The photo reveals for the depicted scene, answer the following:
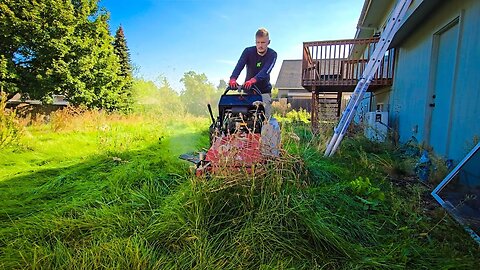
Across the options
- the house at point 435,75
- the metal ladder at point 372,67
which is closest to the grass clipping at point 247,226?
the house at point 435,75

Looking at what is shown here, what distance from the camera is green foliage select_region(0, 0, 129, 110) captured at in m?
10.0

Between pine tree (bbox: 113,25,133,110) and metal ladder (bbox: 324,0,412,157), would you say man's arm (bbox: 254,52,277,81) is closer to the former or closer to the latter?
metal ladder (bbox: 324,0,412,157)

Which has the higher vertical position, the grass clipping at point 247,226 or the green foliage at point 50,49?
the green foliage at point 50,49

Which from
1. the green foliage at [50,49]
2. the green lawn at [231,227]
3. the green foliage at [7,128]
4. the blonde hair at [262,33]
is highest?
the green foliage at [50,49]

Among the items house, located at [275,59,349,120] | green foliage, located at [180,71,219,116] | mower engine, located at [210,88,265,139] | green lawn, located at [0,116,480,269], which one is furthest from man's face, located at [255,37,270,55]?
house, located at [275,59,349,120]

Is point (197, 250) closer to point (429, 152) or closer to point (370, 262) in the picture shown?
point (370, 262)

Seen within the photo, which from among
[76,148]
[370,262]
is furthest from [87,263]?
[76,148]

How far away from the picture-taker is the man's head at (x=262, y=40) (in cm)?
316

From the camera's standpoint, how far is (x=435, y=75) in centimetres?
406

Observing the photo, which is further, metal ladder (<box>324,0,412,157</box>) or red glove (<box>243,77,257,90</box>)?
metal ladder (<box>324,0,412,157</box>)

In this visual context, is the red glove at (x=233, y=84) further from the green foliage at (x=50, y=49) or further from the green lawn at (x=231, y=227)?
the green foliage at (x=50, y=49)

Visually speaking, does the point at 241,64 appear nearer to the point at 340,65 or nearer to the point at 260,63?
the point at 260,63

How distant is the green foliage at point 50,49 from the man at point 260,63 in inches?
426

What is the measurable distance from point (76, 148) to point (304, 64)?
20.1 feet
